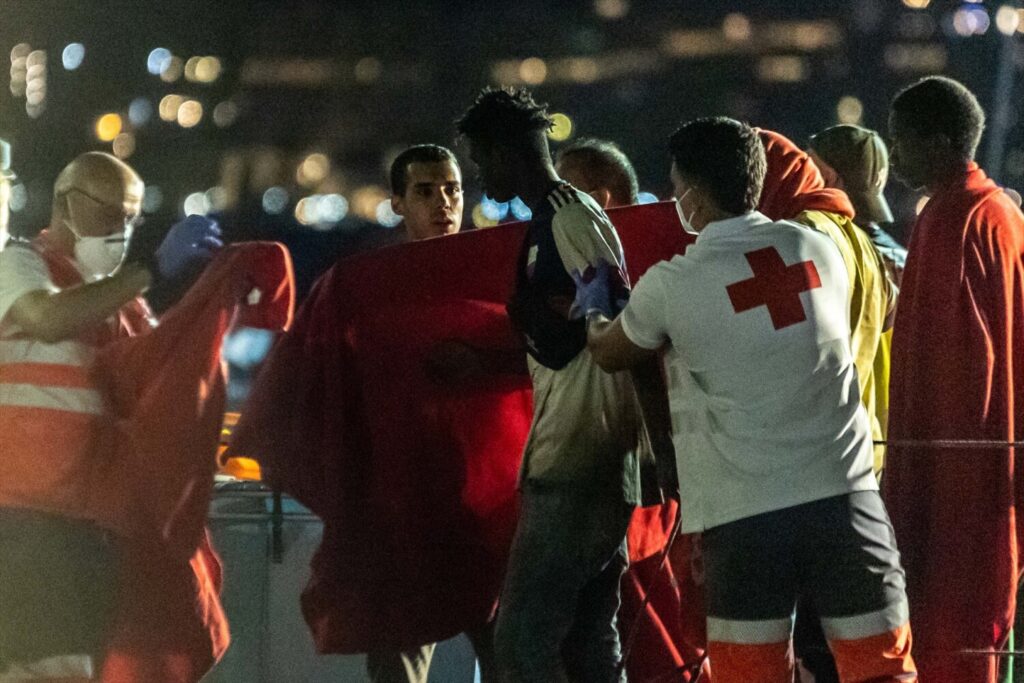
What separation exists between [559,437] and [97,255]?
1.29m

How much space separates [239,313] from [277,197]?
645 mm

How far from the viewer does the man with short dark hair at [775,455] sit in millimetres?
3045

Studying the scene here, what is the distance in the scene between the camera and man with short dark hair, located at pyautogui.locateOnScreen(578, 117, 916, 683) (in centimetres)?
304

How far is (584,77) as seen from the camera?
12.7 meters

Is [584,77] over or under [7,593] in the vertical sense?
over

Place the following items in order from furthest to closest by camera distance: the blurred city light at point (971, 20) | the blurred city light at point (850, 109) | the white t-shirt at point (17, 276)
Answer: the blurred city light at point (850, 109)
the blurred city light at point (971, 20)
the white t-shirt at point (17, 276)

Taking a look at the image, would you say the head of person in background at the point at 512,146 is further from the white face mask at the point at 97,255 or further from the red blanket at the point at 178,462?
the white face mask at the point at 97,255

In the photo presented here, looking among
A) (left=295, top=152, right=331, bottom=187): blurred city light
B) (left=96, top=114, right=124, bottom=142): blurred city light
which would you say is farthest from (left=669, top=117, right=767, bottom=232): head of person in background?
(left=295, top=152, right=331, bottom=187): blurred city light

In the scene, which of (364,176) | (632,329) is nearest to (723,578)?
(632,329)

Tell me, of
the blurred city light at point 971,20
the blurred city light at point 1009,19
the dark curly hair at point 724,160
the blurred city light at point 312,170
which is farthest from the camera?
the blurred city light at point 971,20

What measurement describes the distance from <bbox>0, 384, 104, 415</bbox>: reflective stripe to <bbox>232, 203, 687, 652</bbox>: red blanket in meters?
0.43

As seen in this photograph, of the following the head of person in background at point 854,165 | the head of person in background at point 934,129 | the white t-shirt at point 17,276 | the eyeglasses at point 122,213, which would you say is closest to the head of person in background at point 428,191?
the eyeglasses at point 122,213

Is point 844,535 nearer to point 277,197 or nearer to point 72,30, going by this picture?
point 277,197

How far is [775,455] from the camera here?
3.05 metres
